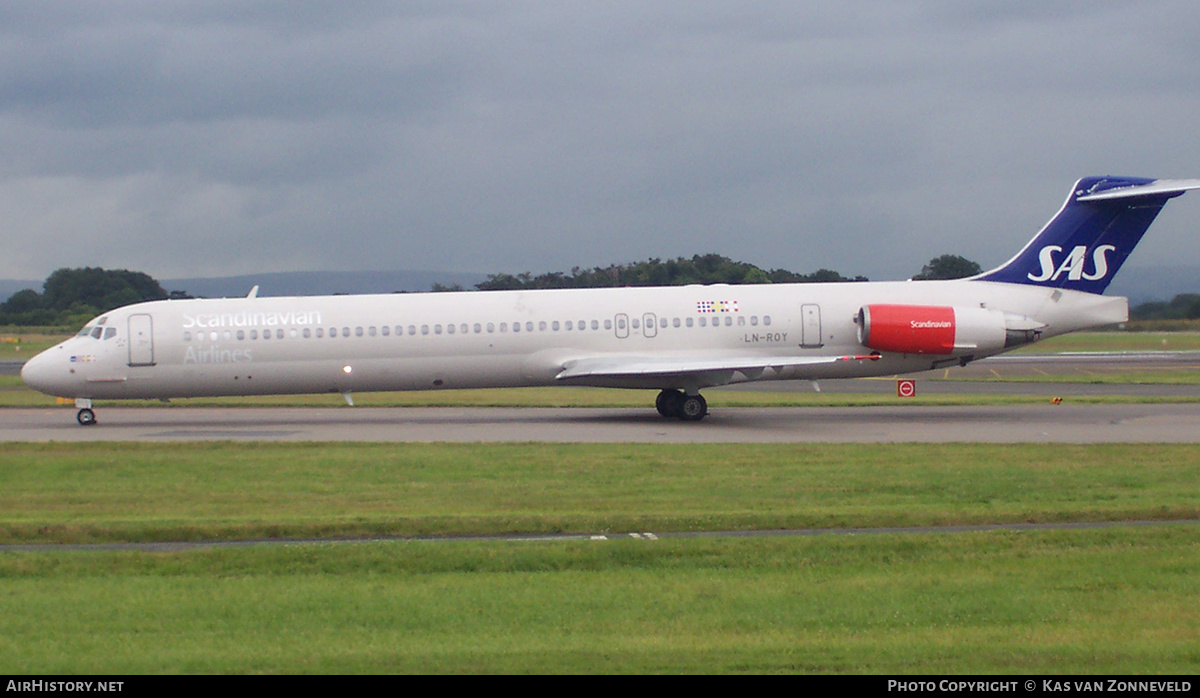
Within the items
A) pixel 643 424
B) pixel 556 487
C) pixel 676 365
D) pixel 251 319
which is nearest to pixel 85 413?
pixel 251 319

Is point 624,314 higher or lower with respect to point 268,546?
higher

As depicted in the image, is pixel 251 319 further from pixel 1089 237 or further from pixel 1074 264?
pixel 1089 237

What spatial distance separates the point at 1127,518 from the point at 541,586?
25.3 ft

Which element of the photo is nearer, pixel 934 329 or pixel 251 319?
pixel 251 319

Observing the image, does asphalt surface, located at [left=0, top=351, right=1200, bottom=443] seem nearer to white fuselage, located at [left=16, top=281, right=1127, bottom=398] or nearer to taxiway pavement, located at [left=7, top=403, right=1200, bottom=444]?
taxiway pavement, located at [left=7, top=403, right=1200, bottom=444]

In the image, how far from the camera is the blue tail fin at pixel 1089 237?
2956 cm

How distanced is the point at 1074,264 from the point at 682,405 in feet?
36.5

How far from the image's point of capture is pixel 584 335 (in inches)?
1123

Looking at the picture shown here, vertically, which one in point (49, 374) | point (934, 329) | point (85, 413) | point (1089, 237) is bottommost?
A: point (85, 413)

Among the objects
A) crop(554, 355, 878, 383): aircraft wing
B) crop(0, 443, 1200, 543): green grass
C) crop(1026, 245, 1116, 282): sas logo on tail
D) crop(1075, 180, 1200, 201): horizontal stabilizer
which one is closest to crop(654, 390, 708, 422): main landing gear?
crop(554, 355, 878, 383): aircraft wing

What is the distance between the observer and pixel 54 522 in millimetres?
14305

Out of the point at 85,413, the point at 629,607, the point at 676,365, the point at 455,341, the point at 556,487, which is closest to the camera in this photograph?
the point at 629,607
